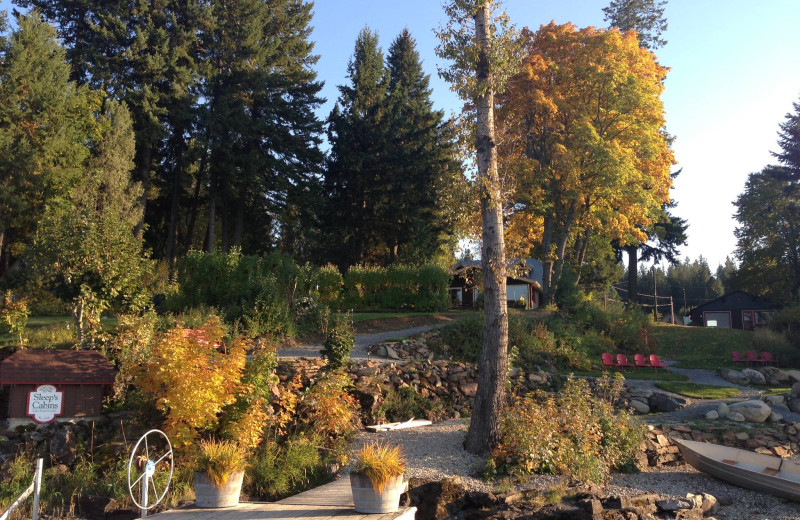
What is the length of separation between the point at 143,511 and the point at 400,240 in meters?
30.0

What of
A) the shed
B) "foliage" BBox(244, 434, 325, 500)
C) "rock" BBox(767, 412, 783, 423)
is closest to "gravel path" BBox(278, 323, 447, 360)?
the shed

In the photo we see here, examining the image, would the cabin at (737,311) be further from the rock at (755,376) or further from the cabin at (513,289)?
the rock at (755,376)

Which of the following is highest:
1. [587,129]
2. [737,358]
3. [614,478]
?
[587,129]

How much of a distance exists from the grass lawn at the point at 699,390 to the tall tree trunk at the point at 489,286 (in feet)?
32.7

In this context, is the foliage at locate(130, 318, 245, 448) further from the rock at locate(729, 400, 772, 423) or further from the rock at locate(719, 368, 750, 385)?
the rock at locate(719, 368, 750, 385)

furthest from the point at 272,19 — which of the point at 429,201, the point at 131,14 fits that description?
the point at 429,201

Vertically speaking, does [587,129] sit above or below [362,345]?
A: above

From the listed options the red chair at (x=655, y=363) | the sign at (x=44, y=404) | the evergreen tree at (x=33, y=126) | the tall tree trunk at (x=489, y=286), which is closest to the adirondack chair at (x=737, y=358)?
the red chair at (x=655, y=363)

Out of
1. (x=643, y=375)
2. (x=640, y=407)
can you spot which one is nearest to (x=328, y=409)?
(x=640, y=407)

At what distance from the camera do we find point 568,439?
943 cm

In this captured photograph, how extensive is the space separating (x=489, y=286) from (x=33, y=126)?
23.5 m

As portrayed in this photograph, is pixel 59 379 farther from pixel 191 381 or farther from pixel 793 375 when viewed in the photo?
pixel 793 375

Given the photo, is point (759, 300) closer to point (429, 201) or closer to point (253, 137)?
point (429, 201)

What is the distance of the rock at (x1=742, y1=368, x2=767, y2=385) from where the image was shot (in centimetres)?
2047
